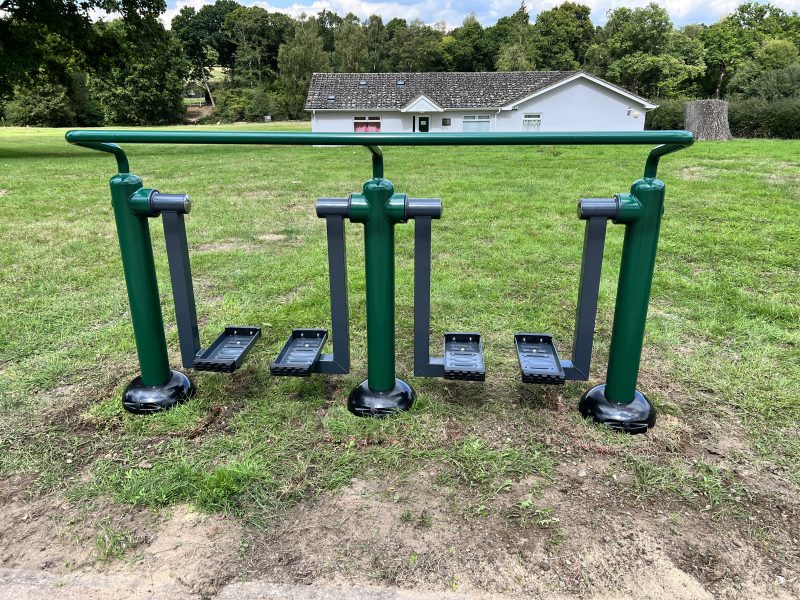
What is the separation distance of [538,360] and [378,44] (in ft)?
228

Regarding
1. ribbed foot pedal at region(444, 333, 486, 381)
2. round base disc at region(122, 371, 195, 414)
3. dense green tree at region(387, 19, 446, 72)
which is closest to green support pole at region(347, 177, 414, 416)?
ribbed foot pedal at region(444, 333, 486, 381)

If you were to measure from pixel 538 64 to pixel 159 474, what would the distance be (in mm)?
65551

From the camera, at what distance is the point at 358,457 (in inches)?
84.8

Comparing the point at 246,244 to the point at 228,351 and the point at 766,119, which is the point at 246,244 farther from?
the point at 766,119

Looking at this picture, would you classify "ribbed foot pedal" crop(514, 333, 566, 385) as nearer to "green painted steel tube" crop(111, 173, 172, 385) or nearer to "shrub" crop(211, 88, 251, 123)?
"green painted steel tube" crop(111, 173, 172, 385)

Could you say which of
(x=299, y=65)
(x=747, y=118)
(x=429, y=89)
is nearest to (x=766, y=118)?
(x=747, y=118)

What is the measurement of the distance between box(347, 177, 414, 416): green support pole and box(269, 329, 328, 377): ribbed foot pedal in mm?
255

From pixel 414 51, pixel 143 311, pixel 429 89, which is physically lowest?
pixel 143 311

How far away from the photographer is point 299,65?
170 feet

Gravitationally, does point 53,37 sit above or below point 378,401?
above

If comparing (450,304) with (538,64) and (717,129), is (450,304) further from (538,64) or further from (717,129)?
(538,64)

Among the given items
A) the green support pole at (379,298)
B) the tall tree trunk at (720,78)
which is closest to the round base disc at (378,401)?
the green support pole at (379,298)

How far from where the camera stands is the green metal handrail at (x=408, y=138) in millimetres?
1963

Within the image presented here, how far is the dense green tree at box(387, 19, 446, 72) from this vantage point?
211 ft
